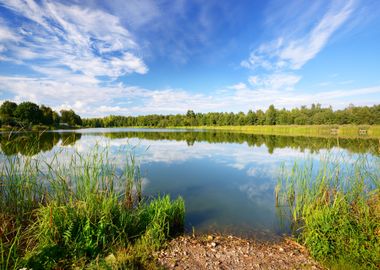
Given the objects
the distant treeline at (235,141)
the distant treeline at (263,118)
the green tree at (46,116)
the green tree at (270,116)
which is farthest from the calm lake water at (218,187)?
the green tree at (270,116)

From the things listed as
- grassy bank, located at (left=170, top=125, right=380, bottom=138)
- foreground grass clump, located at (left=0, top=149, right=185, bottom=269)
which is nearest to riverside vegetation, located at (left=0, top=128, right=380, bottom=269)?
foreground grass clump, located at (left=0, top=149, right=185, bottom=269)

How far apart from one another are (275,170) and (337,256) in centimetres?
950

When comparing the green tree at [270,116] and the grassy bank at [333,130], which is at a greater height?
the green tree at [270,116]

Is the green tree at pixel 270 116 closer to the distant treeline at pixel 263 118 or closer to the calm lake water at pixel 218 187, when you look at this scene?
the distant treeline at pixel 263 118

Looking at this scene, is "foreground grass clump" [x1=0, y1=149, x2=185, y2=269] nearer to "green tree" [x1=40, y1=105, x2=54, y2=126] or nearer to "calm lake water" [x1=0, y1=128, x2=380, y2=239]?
"calm lake water" [x1=0, y1=128, x2=380, y2=239]

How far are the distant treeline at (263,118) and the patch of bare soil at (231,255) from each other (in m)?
77.2

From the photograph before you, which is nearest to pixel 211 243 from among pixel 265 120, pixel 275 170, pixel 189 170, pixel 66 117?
pixel 189 170

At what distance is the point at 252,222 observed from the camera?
6.38 metres

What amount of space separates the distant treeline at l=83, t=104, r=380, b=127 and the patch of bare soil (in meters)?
77.2

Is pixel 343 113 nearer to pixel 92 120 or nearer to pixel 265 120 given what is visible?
pixel 265 120

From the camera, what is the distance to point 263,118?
91.9 m

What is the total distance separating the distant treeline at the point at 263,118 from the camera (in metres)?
68.7

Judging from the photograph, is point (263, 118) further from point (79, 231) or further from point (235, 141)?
point (79, 231)

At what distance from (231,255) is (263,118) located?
310ft
